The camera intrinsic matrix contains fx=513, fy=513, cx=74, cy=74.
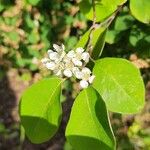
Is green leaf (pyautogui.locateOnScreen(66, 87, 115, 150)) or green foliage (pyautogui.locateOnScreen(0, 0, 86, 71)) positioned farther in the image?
green foliage (pyautogui.locateOnScreen(0, 0, 86, 71))

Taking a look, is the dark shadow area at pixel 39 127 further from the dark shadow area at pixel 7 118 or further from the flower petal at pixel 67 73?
the dark shadow area at pixel 7 118

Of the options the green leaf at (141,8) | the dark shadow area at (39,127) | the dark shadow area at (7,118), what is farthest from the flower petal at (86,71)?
the dark shadow area at (7,118)

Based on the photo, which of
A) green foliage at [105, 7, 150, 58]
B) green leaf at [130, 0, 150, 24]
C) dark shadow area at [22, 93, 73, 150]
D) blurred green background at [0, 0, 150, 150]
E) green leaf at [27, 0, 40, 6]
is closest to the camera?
green leaf at [130, 0, 150, 24]

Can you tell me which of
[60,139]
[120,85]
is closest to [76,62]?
[120,85]

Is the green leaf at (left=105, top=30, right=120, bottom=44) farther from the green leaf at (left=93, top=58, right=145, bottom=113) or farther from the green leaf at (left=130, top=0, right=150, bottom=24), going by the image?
the green leaf at (left=93, top=58, right=145, bottom=113)

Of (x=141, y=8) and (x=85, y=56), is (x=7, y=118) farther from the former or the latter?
(x=85, y=56)

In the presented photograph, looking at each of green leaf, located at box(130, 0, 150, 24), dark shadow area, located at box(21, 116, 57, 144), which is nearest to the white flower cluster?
dark shadow area, located at box(21, 116, 57, 144)

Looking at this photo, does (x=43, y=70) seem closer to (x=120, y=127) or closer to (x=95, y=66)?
(x=120, y=127)
